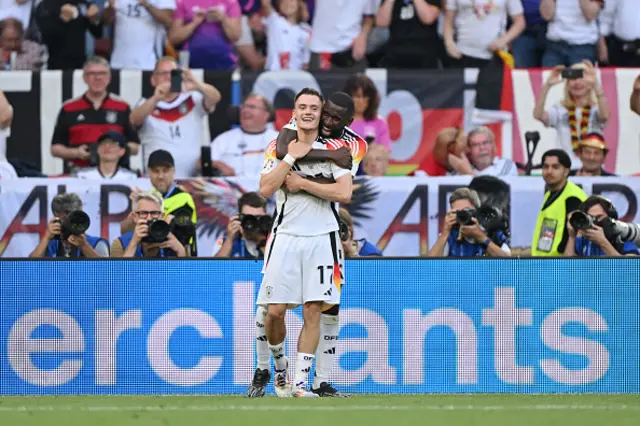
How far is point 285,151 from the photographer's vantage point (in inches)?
323

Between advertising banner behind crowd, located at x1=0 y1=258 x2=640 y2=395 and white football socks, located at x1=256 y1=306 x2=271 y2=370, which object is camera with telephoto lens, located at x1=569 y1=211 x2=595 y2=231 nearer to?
advertising banner behind crowd, located at x1=0 y1=258 x2=640 y2=395

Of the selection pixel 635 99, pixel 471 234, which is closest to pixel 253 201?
pixel 471 234

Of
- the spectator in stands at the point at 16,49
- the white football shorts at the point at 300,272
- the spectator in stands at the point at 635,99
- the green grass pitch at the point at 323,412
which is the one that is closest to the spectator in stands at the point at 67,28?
the spectator in stands at the point at 16,49

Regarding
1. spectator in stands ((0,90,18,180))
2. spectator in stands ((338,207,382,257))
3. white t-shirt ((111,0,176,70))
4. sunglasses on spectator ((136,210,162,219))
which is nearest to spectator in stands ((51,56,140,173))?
spectator in stands ((0,90,18,180))

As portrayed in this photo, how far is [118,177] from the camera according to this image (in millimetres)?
13188

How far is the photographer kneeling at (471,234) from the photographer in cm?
1098

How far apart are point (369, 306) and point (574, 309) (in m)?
1.60

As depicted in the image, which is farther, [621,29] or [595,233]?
[621,29]

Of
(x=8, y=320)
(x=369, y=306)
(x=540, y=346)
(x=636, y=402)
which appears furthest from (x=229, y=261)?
(x=636, y=402)

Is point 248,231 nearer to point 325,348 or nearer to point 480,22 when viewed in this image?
point 325,348

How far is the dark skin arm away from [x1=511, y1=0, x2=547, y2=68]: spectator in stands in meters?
7.09

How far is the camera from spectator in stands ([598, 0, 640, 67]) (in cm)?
1473

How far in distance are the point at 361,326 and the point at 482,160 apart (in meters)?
3.59

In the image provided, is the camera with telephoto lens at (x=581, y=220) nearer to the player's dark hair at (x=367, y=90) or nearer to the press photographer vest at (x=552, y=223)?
the press photographer vest at (x=552, y=223)
